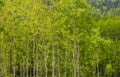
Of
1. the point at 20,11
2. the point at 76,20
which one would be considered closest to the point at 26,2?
the point at 20,11

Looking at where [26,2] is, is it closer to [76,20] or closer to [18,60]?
[76,20]

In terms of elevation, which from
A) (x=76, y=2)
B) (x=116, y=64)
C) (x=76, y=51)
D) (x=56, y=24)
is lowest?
(x=116, y=64)

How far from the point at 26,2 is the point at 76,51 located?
10.1 m

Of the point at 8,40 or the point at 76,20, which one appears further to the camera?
the point at 8,40

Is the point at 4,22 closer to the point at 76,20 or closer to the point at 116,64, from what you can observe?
the point at 76,20

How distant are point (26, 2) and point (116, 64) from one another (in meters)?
37.8

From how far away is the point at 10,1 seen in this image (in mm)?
43344

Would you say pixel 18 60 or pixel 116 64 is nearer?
pixel 18 60

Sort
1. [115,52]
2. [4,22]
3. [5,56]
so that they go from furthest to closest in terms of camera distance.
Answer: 1. [115,52]
2. [5,56]
3. [4,22]

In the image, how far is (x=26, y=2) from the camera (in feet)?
145

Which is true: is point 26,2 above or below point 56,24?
above

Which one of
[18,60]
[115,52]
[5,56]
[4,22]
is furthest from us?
[115,52]

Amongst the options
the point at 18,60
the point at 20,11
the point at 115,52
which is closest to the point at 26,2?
the point at 20,11

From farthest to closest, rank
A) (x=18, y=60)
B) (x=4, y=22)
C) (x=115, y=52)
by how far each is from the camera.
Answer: (x=115, y=52)
(x=18, y=60)
(x=4, y=22)
